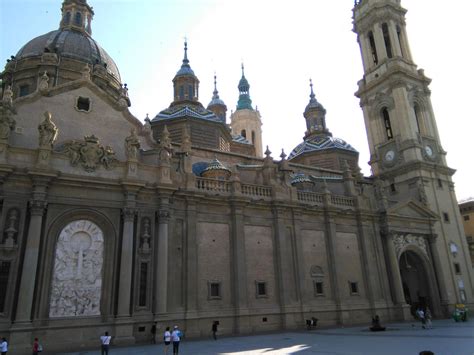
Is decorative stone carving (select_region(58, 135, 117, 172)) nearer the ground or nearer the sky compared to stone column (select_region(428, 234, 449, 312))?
nearer the sky

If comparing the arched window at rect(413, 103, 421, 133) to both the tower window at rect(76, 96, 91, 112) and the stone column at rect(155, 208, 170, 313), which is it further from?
the tower window at rect(76, 96, 91, 112)

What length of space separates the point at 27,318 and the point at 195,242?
31.0ft

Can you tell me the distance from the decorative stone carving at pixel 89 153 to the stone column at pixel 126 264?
2.94 m

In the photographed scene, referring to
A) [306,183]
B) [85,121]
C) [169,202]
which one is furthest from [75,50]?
[306,183]

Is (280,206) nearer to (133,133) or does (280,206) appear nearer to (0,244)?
(133,133)

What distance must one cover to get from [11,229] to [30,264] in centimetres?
199

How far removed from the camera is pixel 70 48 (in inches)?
1478

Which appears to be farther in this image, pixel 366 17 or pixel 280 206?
pixel 366 17

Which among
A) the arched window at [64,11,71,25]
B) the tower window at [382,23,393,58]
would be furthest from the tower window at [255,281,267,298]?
the arched window at [64,11,71,25]

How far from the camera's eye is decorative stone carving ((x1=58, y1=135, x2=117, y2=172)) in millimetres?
21922

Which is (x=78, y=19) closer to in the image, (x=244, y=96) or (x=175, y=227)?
(x=175, y=227)

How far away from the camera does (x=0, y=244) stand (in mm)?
19156

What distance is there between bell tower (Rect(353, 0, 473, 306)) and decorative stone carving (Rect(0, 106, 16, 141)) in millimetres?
28340

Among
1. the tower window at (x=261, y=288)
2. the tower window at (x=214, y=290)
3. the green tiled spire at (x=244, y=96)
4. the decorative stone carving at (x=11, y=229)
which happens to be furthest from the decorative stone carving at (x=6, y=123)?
the green tiled spire at (x=244, y=96)
